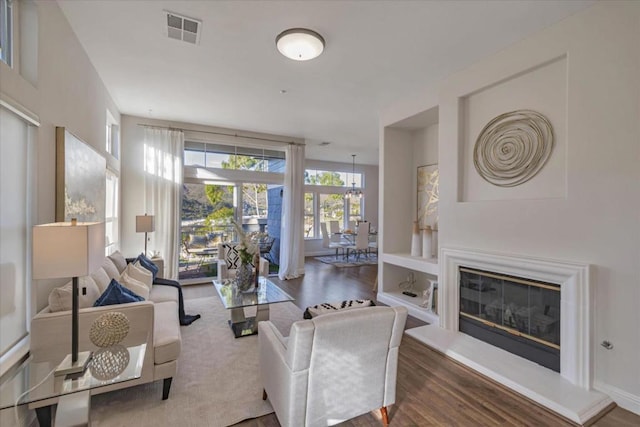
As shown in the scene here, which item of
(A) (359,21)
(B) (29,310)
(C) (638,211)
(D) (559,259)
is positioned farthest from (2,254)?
(C) (638,211)

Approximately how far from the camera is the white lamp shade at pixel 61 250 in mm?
1512

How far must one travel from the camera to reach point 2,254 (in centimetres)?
169

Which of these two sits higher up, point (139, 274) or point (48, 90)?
point (48, 90)

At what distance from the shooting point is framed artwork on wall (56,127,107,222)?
89.5 inches

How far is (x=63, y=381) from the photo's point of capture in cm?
150

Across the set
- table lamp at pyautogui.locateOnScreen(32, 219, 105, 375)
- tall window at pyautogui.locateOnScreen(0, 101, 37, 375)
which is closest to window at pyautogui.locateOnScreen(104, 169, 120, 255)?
tall window at pyautogui.locateOnScreen(0, 101, 37, 375)

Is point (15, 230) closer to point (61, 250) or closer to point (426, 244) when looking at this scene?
point (61, 250)

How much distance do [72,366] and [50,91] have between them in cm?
196

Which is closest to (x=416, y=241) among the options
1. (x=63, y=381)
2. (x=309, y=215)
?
(x=63, y=381)

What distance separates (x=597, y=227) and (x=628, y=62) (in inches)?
48.3

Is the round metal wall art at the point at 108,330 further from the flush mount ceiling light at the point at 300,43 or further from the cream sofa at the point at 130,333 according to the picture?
the flush mount ceiling light at the point at 300,43

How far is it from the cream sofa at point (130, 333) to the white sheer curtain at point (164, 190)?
2555 millimetres

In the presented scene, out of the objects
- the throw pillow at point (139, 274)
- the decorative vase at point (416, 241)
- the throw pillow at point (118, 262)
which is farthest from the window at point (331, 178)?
the throw pillow at point (139, 274)

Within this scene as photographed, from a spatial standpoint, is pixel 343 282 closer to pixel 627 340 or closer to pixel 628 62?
pixel 627 340
